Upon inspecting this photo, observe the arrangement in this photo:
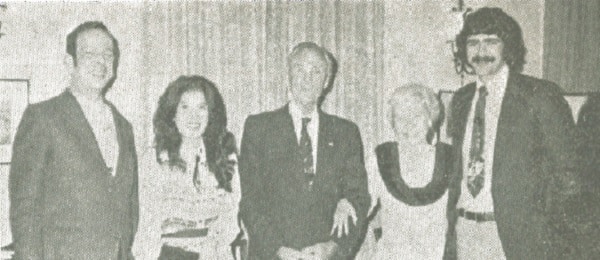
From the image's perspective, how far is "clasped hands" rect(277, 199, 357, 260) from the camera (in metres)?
1.48

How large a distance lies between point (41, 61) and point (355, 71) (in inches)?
37.3

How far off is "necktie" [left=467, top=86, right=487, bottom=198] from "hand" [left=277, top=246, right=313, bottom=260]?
1.50ft

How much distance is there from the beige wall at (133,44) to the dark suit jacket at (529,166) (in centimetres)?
26

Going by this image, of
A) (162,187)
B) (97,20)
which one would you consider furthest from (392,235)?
(97,20)

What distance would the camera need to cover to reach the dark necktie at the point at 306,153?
1.52m

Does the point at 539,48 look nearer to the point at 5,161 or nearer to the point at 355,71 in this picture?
the point at 355,71

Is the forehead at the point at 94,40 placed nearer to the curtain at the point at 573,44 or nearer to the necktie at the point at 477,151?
the necktie at the point at 477,151

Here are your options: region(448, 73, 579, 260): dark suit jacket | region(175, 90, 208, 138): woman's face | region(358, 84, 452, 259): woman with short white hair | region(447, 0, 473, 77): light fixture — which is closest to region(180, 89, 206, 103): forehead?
region(175, 90, 208, 138): woman's face

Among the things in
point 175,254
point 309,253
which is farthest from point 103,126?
point 309,253

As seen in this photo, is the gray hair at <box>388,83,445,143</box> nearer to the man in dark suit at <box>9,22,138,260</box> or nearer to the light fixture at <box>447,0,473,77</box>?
the light fixture at <box>447,0,473,77</box>

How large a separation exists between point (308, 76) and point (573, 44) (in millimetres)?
871

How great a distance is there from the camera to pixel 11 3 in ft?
5.46

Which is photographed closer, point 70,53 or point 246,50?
point 70,53

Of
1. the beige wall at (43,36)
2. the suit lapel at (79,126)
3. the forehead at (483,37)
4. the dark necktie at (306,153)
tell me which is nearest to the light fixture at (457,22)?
the forehead at (483,37)
